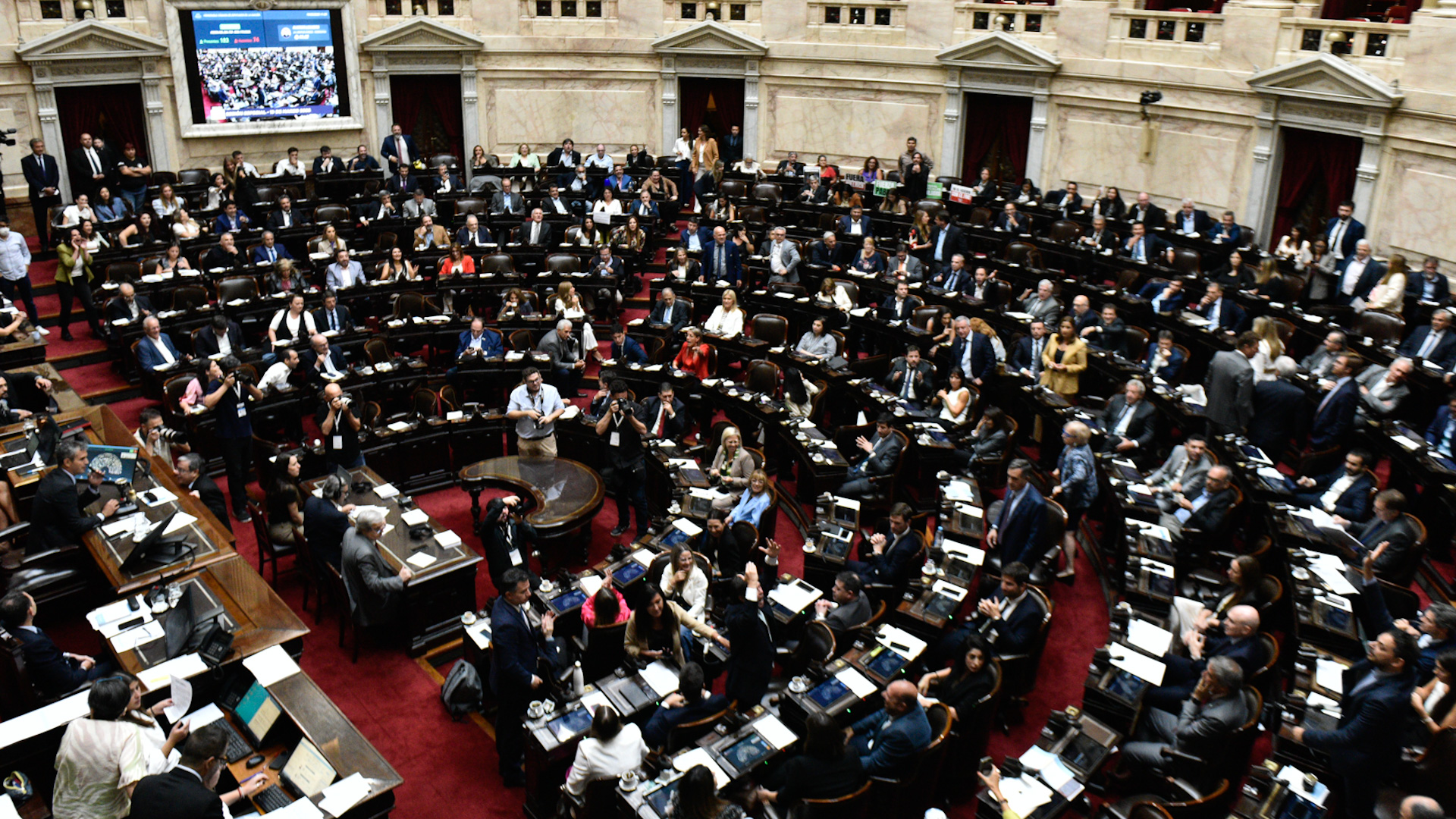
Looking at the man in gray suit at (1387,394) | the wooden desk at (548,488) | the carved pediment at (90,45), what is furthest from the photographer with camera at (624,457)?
the carved pediment at (90,45)

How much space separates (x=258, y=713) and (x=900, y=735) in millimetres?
4307

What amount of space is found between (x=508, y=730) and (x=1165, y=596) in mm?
Answer: 5532

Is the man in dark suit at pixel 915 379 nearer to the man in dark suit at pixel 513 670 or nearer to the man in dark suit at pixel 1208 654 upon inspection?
the man in dark suit at pixel 1208 654

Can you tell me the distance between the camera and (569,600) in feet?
→ 30.0

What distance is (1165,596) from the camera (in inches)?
349

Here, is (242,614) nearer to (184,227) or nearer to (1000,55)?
(184,227)

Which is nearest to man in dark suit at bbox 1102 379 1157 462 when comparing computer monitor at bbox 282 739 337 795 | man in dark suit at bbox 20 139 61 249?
computer monitor at bbox 282 739 337 795

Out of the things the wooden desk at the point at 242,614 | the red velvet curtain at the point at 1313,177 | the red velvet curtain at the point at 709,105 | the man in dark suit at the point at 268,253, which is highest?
the red velvet curtain at the point at 709,105

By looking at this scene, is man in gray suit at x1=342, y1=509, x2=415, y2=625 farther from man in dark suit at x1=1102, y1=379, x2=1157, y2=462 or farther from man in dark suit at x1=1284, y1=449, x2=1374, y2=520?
man in dark suit at x1=1284, y1=449, x2=1374, y2=520

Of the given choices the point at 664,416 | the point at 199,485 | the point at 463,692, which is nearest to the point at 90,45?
the point at 199,485

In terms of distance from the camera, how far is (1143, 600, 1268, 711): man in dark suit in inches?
299

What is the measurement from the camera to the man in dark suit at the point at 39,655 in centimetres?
716

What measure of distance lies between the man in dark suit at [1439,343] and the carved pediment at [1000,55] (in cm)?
942

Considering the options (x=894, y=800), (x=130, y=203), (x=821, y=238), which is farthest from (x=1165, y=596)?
(x=130, y=203)
